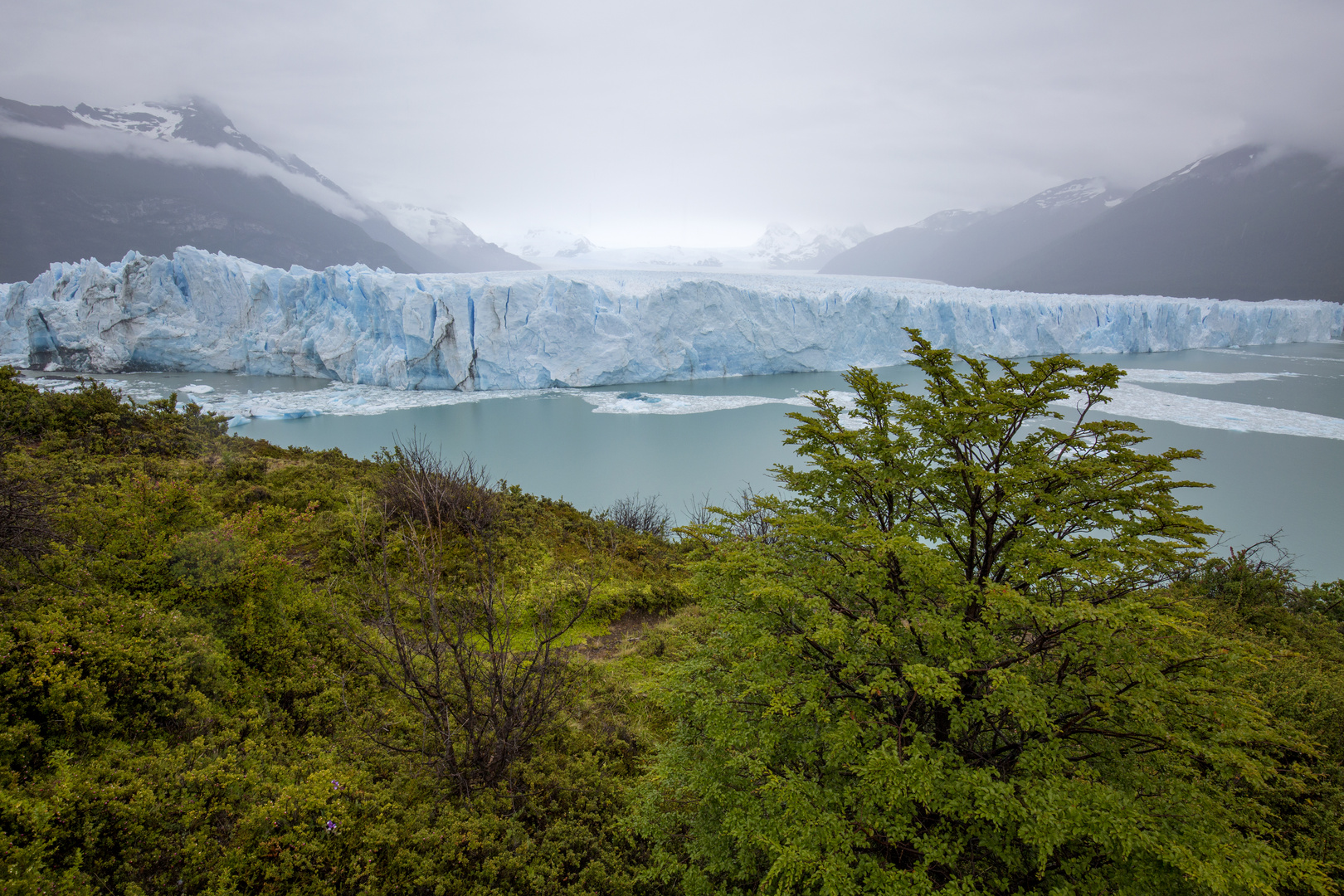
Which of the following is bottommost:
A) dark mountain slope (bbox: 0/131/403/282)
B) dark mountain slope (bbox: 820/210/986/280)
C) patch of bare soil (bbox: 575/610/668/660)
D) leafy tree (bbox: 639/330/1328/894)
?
patch of bare soil (bbox: 575/610/668/660)

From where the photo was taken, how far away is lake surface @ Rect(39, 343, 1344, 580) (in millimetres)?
7879

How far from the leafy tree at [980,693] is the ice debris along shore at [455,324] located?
14.1m

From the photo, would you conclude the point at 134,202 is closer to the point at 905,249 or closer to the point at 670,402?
the point at 670,402

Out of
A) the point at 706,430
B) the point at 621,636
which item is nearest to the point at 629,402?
the point at 706,430

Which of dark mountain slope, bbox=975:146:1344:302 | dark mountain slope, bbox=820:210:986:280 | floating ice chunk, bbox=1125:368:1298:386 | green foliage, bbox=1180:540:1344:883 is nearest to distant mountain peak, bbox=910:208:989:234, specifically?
dark mountain slope, bbox=820:210:986:280

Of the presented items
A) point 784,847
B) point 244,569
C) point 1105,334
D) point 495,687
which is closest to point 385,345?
point 244,569

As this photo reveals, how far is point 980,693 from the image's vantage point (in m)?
1.78

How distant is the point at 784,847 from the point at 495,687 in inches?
51.6

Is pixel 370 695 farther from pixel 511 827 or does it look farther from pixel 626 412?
pixel 626 412

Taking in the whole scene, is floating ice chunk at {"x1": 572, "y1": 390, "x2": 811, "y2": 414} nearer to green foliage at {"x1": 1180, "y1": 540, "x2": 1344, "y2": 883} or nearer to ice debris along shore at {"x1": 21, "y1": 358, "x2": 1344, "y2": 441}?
ice debris along shore at {"x1": 21, "y1": 358, "x2": 1344, "y2": 441}

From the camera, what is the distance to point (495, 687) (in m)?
2.39

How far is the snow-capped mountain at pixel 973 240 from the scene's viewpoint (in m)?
49.4

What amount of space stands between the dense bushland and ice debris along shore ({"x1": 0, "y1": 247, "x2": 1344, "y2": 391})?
41.2ft

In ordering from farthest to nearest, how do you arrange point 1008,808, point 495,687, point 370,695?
1. point 370,695
2. point 495,687
3. point 1008,808
